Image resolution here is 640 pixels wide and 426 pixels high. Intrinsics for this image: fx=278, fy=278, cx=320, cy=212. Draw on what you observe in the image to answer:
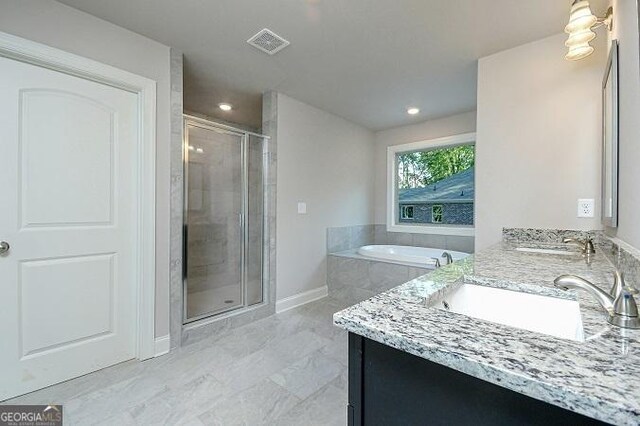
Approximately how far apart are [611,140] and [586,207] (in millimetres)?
646

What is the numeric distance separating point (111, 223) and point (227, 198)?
1033mm

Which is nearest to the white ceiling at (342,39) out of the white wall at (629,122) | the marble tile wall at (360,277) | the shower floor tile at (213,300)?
the white wall at (629,122)

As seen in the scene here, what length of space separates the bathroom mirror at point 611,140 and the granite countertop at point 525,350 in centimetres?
97

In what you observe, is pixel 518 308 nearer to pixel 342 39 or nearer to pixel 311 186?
pixel 342 39

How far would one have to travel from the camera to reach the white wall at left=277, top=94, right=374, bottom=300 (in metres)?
3.12

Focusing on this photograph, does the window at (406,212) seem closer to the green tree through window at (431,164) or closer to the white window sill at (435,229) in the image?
the white window sill at (435,229)

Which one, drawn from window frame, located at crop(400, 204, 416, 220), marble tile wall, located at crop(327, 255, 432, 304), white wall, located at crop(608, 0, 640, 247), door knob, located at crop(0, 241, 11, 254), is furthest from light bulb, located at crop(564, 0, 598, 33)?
door knob, located at crop(0, 241, 11, 254)

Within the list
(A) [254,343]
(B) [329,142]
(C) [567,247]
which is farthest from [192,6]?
(C) [567,247]

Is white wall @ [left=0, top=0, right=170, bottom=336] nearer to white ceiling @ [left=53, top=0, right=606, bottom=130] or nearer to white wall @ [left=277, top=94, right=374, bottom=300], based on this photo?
white ceiling @ [left=53, top=0, right=606, bottom=130]

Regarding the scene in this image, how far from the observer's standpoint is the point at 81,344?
6.01ft

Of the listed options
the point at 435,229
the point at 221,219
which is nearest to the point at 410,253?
the point at 435,229

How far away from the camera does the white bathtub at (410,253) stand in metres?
3.18

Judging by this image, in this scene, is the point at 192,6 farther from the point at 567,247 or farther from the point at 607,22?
the point at 567,247
